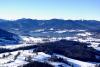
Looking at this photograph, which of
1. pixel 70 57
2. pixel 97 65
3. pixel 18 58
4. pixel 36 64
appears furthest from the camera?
pixel 70 57

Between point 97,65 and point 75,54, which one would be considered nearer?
point 97,65

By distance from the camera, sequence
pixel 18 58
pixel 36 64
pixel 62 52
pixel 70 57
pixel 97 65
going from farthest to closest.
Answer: pixel 62 52
pixel 70 57
pixel 18 58
pixel 97 65
pixel 36 64

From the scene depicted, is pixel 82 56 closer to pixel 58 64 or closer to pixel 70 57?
pixel 70 57

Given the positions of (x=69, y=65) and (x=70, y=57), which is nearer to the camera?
(x=69, y=65)

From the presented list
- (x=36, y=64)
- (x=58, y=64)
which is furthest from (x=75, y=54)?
(x=36, y=64)

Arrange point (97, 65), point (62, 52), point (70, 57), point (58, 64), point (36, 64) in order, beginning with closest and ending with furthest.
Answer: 1. point (36, 64)
2. point (58, 64)
3. point (97, 65)
4. point (70, 57)
5. point (62, 52)

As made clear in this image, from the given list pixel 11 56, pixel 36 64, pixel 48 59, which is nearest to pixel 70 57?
pixel 48 59

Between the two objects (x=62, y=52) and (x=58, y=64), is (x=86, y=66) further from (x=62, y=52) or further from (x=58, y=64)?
(x=62, y=52)

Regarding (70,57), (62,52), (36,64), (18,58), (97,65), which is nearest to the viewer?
(36,64)

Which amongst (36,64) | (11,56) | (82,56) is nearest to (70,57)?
(82,56)
